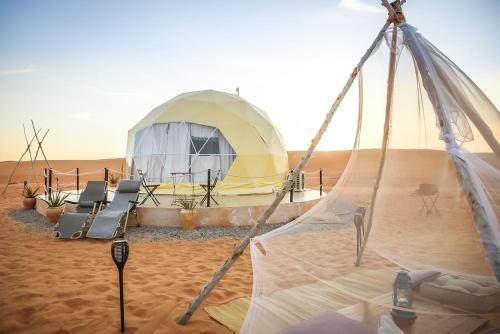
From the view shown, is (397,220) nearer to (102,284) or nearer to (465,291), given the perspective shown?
(465,291)

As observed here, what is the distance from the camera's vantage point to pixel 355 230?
379 cm

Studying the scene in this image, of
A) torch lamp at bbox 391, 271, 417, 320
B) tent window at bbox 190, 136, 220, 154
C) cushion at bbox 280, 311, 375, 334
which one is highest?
tent window at bbox 190, 136, 220, 154

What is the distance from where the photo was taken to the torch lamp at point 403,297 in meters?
2.24

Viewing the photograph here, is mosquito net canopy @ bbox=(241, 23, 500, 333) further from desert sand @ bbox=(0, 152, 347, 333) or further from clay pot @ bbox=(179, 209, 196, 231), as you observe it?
clay pot @ bbox=(179, 209, 196, 231)

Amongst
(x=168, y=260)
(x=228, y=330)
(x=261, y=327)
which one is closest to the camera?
(x=261, y=327)

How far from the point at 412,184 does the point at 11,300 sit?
4065 millimetres

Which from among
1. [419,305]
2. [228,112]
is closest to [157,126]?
[228,112]

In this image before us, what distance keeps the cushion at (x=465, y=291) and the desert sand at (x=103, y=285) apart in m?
1.77

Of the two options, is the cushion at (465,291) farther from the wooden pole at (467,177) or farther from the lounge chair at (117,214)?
the lounge chair at (117,214)

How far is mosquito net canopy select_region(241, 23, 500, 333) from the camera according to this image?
2.23 meters

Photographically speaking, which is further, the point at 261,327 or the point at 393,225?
the point at 393,225

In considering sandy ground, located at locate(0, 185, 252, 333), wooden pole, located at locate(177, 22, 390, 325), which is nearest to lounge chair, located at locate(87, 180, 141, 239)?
sandy ground, located at locate(0, 185, 252, 333)

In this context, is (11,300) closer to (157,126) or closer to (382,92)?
(382,92)

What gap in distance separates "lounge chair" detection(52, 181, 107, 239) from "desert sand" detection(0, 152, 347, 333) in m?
0.24
